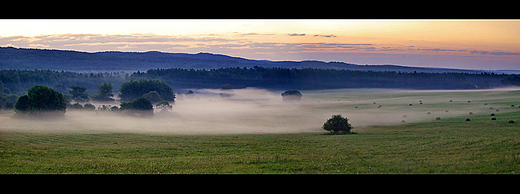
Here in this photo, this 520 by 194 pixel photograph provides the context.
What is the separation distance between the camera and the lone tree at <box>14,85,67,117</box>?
7819 cm

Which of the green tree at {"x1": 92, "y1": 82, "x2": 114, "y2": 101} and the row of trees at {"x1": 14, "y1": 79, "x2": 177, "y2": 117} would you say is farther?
the green tree at {"x1": 92, "y1": 82, "x2": 114, "y2": 101}

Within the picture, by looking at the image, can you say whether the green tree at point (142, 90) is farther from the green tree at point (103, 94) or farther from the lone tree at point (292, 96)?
the lone tree at point (292, 96)

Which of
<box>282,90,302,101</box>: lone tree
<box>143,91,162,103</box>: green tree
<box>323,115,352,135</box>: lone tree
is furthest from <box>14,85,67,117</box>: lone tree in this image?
<box>282,90,302,101</box>: lone tree

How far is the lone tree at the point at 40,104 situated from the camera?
3078 inches

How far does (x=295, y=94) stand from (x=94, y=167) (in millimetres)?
159393

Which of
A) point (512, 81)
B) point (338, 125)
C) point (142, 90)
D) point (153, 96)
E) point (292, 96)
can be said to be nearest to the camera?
point (338, 125)

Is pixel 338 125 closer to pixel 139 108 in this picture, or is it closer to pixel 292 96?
pixel 139 108

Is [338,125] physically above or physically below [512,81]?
below

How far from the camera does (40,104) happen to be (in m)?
79.0

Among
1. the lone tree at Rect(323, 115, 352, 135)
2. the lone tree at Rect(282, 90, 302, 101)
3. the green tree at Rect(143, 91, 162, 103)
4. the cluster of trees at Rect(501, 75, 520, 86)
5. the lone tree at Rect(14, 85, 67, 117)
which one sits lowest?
the lone tree at Rect(323, 115, 352, 135)

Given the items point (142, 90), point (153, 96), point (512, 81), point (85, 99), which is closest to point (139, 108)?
point (153, 96)

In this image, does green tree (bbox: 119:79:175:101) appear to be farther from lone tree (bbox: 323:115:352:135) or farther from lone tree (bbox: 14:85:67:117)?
lone tree (bbox: 323:115:352:135)

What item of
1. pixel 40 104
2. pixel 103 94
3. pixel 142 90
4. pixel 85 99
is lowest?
pixel 40 104
